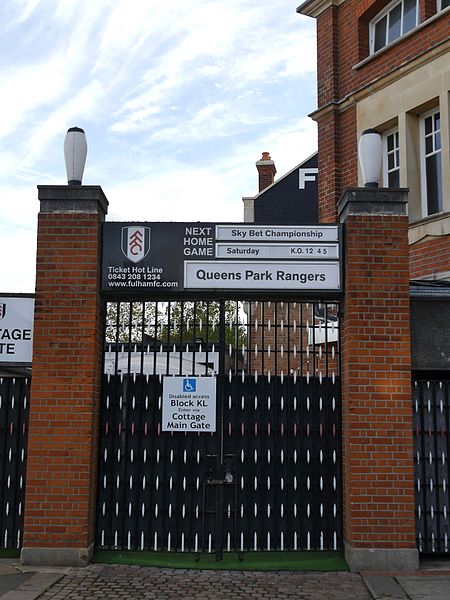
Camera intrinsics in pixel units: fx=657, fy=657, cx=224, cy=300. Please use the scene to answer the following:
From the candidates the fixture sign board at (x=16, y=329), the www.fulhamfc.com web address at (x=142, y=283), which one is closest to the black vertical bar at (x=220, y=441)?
the www.fulhamfc.com web address at (x=142, y=283)

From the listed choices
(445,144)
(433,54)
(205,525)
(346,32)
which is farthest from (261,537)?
(346,32)

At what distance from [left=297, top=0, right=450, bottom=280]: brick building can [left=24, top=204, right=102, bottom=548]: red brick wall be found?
5.77 m

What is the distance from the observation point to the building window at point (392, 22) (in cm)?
1209

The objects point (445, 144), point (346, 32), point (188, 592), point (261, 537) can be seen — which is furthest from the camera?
point (346, 32)

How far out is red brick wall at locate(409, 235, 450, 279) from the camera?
10.4 meters

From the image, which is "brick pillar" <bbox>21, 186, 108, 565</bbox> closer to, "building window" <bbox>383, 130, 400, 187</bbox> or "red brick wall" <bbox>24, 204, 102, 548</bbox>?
"red brick wall" <bbox>24, 204, 102, 548</bbox>

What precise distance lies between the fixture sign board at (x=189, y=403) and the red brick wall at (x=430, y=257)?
15.8 feet

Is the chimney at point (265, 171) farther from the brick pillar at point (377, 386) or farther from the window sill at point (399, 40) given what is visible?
the brick pillar at point (377, 386)

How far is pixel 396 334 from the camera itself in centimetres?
734

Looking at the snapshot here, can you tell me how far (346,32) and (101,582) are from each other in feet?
37.2

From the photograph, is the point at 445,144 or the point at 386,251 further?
the point at 445,144

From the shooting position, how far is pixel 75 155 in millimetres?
7730

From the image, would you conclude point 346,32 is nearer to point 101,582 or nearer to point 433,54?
point 433,54

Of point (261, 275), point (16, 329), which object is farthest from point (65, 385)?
point (261, 275)
